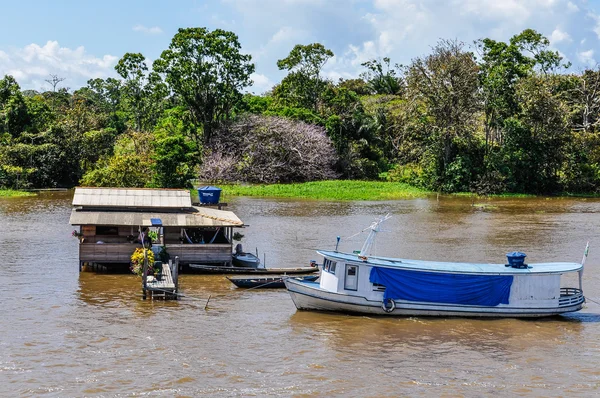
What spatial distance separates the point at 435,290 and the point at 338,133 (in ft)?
180

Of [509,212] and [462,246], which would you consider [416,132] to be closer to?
[509,212]

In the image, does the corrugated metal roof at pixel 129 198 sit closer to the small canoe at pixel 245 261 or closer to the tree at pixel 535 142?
the small canoe at pixel 245 261

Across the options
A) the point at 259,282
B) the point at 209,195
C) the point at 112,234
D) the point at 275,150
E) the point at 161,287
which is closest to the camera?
the point at 161,287

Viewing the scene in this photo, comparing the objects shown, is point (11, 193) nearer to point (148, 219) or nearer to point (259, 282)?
point (148, 219)

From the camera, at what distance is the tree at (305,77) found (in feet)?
282

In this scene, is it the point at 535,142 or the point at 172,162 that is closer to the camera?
the point at 172,162

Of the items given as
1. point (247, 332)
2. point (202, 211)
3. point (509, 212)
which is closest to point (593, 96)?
point (509, 212)

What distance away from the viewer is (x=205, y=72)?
244ft

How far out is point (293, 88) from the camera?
87875mm

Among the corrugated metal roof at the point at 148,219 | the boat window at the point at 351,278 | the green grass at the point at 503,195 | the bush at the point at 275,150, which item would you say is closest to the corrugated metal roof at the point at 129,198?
the corrugated metal roof at the point at 148,219

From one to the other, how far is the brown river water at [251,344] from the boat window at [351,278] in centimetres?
110

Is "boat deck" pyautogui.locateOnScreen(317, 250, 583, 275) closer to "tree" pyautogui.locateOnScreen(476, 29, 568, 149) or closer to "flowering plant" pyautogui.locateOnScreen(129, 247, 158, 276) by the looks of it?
"flowering plant" pyautogui.locateOnScreen(129, 247, 158, 276)

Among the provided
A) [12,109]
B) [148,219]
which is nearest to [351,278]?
[148,219]

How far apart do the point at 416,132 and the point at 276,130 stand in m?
14.2
